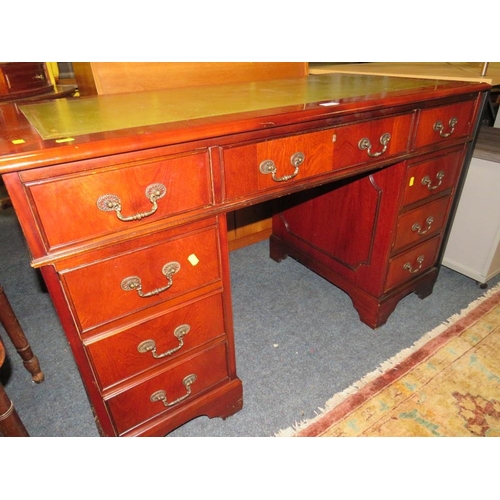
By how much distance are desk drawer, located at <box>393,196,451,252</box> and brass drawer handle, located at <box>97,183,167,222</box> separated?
100cm

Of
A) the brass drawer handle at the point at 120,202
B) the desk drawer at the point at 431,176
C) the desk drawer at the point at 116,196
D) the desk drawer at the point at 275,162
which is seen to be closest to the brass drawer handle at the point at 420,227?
the desk drawer at the point at 431,176

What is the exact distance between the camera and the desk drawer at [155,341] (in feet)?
2.97

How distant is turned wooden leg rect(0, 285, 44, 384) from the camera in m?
1.23

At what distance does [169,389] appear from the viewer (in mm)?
1074

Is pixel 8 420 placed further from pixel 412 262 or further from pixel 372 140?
pixel 412 262

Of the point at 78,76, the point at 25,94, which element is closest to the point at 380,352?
the point at 78,76

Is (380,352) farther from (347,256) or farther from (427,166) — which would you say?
(427,166)

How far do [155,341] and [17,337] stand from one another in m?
0.66

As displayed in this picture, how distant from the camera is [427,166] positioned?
138cm

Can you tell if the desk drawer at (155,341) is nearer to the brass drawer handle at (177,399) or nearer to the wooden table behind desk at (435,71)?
the brass drawer handle at (177,399)

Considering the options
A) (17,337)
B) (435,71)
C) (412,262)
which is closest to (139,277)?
(17,337)

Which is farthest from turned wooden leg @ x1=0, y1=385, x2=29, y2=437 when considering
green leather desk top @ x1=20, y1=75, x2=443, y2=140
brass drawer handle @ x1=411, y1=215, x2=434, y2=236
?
brass drawer handle @ x1=411, y1=215, x2=434, y2=236

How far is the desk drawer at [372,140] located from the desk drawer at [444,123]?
7 centimetres

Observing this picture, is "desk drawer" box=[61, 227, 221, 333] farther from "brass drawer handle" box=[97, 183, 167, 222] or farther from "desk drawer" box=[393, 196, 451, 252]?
"desk drawer" box=[393, 196, 451, 252]
